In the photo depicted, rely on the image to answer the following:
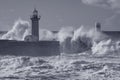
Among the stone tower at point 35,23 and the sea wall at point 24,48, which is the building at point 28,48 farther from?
the stone tower at point 35,23

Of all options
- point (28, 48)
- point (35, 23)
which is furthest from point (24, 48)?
point (35, 23)

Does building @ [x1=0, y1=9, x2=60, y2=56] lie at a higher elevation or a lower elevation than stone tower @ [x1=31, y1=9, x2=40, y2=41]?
lower

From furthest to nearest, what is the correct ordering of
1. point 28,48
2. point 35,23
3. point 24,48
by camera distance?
point 35,23 → point 28,48 → point 24,48

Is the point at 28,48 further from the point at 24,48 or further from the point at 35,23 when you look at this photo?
the point at 35,23

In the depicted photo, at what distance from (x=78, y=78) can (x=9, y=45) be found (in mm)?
19250

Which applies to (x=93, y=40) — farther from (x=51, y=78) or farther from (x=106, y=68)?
(x=51, y=78)

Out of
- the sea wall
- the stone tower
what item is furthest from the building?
the stone tower

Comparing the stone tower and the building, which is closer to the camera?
the building

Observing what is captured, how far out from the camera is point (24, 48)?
39.0 m

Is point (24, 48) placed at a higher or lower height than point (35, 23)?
lower

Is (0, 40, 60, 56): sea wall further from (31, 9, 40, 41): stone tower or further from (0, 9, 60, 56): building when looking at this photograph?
(31, 9, 40, 41): stone tower

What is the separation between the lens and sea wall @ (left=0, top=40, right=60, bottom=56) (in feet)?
126

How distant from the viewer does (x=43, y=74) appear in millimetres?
23297

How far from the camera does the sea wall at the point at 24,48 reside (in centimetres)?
3845
